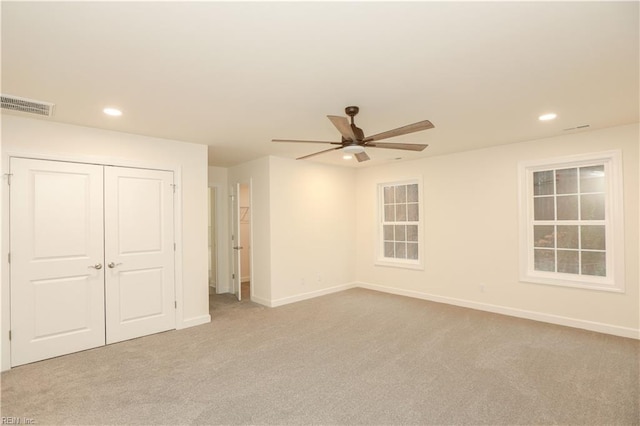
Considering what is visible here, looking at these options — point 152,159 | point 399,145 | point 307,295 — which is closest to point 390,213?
point 307,295

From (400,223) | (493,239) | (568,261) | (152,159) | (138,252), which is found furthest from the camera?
(400,223)

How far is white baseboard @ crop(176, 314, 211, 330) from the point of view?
425 cm

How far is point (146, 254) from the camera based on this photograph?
4.02 m

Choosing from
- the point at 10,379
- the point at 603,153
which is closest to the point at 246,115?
the point at 10,379

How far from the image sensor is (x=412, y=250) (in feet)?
19.6

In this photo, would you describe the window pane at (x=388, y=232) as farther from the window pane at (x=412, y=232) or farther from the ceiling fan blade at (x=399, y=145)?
the ceiling fan blade at (x=399, y=145)

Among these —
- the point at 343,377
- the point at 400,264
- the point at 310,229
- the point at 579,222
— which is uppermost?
the point at 579,222

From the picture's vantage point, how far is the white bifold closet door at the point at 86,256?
3.23m

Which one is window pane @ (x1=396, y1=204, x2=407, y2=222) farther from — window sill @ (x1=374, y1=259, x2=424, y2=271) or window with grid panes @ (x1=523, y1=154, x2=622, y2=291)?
window with grid panes @ (x1=523, y1=154, x2=622, y2=291)

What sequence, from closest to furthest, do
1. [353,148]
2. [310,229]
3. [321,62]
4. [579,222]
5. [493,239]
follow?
[321,62] → [353,148] → [579,222] → [493,239] → [310,229]

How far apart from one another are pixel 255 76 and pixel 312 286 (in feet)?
13.7

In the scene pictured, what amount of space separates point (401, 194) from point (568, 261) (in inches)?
109

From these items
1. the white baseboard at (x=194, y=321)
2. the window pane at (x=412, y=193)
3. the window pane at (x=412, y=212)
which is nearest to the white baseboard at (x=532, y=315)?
the window pane at (x=412, y=212)

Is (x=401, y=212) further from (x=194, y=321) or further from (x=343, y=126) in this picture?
(x=194, y=321)
